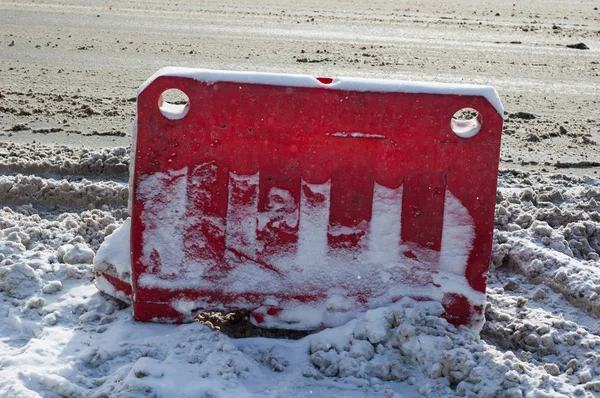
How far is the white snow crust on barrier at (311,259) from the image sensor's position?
3227mm

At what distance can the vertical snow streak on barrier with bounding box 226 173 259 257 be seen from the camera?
3211mm

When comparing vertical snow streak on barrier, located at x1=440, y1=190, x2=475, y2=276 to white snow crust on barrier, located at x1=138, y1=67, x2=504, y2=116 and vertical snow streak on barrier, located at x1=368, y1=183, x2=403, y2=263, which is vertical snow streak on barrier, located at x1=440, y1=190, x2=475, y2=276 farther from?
white snow crust on barrier, located at x1=138, y1=67, x2=504, y2=116

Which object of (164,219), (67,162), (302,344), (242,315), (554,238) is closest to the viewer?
(302,344)

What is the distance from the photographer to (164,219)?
3217 mm

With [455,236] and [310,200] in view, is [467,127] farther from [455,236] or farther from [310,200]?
[310,200]

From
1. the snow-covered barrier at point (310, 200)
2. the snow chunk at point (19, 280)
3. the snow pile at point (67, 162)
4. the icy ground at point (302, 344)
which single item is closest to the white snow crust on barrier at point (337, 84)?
the snow-covered barrier at point (310, 200)

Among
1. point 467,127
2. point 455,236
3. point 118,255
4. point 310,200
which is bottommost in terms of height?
point 118,255

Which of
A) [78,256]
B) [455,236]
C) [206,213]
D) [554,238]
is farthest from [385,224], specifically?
[78,256]

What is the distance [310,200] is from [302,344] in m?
0.54

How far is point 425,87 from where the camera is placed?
10.5ft

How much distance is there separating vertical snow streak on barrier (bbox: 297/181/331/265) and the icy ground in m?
0.30

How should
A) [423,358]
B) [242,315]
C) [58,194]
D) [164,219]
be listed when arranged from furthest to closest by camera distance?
[58,194]
[242,315]
[164,219]
[423,358]

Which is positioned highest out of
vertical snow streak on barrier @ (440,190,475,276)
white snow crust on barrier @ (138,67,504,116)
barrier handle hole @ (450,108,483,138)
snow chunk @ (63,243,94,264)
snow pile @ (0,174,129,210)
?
white snow crust on barrier @ (138,67,504,116)

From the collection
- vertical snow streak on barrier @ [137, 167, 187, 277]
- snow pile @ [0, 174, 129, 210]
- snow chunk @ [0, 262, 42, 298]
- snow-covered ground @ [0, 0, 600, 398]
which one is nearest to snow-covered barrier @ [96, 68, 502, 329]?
vertical snow streak on barrier @ [137, 167, 187, 277]
